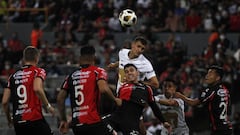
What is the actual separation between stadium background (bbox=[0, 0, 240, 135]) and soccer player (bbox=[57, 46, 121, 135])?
10.2 m

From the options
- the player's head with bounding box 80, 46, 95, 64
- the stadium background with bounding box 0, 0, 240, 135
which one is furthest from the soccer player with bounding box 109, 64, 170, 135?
the stadium background with bounding box 0, 0, 240, 135

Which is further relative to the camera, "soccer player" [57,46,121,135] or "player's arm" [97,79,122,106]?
"soccer player" [57,46,121,135]

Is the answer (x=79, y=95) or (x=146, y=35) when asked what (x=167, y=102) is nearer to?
(x=79, y=95)

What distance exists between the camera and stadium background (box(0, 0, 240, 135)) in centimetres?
2588

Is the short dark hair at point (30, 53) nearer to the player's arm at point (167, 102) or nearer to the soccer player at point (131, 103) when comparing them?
the soccer player at point (131, 103)

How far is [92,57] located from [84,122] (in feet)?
3.61

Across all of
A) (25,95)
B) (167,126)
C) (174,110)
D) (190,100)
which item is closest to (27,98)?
(25,95)

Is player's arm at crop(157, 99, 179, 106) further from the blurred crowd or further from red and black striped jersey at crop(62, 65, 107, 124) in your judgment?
the blurred crowd

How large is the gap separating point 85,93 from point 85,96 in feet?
0.16

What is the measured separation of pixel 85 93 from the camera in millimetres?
13258

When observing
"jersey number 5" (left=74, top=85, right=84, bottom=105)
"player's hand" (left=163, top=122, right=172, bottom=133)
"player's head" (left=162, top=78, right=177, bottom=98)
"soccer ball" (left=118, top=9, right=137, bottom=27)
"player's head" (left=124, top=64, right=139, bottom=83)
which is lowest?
"player's hand" (left=163, top=122, right=172, bottom=133)

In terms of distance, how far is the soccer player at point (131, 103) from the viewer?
14.0 m

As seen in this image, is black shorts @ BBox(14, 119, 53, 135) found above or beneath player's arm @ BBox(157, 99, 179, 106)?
beneath

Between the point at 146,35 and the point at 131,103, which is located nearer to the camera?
the point at 131,103
